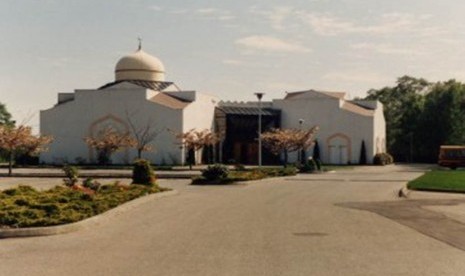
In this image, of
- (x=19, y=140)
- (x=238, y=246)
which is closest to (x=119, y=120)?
(x=19, y=140)

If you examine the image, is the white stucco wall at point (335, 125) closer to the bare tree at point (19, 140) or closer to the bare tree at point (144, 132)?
the bare tree at point (144, 132)

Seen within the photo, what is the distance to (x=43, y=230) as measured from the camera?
14219mm

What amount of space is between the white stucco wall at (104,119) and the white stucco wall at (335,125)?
15779mm

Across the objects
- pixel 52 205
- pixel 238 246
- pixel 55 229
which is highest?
pixel 52 205

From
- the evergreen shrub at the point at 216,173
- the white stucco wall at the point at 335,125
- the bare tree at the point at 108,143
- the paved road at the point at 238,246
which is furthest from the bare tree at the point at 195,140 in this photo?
the paved road at the point at 238,246

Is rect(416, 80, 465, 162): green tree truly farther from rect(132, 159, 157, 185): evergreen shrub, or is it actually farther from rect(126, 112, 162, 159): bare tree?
rect(132, 159, 157, 185): evergreen shrub

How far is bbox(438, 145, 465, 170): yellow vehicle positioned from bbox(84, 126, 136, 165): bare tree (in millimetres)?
26945

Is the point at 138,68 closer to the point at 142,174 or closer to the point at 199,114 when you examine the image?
the point at 199,114

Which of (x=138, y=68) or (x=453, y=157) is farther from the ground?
(x=138, y=68)

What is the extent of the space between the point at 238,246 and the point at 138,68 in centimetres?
5879

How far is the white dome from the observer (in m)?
69.6

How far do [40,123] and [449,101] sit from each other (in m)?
45.7

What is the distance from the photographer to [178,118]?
200ft

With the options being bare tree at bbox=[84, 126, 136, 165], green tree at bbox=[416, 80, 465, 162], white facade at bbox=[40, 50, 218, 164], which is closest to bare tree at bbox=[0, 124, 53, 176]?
bare tree at bbox=[84, 126, 136, 165]
